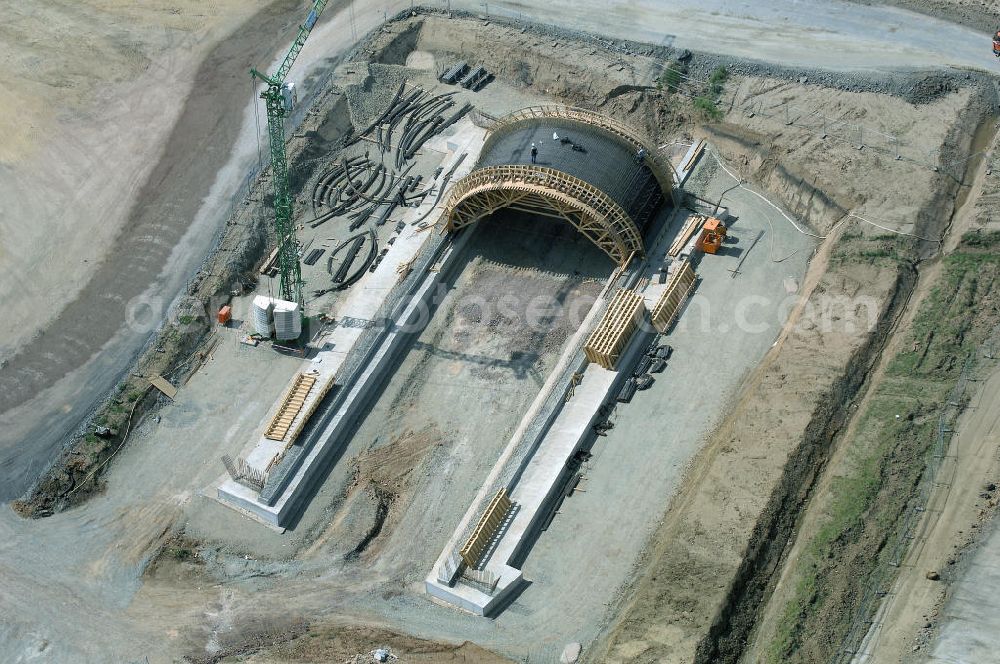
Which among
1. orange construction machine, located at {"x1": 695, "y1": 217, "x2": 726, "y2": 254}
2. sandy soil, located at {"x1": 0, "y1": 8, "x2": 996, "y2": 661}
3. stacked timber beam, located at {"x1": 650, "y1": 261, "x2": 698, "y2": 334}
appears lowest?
sandy soil, located at {"x1": 0, "y1": 8, "x2": 996, "y2": 661}

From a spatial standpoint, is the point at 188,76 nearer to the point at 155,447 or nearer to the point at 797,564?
the point at 155,447

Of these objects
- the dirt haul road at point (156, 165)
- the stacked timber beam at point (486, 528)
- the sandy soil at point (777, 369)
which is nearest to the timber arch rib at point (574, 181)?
the sandy soil at point (777, 369)

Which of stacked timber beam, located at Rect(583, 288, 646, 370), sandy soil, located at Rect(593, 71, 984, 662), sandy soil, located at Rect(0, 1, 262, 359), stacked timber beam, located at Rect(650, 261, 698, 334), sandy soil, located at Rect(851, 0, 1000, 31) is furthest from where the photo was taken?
sandy soil, located at Rect(851, 0, 1000, 31)

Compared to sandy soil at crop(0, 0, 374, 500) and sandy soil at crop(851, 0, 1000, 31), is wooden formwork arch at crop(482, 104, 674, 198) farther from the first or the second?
sandy soil at crop(851, 0, 1000, 31)

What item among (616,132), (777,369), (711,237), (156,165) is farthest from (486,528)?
(156,165)

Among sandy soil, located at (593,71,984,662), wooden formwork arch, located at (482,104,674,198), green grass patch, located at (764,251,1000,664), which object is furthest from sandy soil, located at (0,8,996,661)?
wooden formwork arch, located at (482,104,674,198)

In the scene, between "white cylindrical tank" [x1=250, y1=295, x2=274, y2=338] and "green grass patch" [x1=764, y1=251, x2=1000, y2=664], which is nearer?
"green grass patch" [x1=764, y1=251, x2=1000, y2=664]

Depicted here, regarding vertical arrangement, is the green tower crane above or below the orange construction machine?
below
